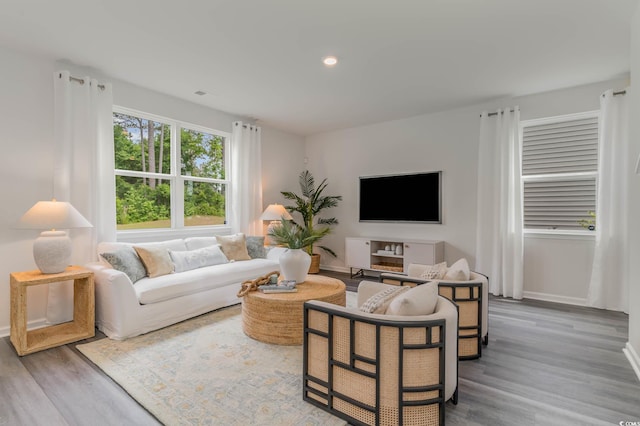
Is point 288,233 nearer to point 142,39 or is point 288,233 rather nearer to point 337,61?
point 337,61

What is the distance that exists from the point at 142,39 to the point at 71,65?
3.98 ft

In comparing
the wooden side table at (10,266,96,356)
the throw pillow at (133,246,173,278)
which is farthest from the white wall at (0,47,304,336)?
the throw pillow at (133,246,173,278)

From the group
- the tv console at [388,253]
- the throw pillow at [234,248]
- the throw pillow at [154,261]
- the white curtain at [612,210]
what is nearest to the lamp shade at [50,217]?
the throw pillow at [154,261]

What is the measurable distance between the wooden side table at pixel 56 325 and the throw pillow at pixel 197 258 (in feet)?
2.97

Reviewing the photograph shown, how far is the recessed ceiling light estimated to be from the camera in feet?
10.6

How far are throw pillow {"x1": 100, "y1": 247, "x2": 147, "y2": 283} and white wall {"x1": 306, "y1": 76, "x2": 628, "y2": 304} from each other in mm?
3616

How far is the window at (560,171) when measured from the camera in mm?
4043

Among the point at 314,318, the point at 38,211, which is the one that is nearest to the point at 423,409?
the point at 314,318

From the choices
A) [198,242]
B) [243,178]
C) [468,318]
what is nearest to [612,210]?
[468,318]

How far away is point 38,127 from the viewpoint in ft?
10.7

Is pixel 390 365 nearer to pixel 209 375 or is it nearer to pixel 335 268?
pixel 209 375

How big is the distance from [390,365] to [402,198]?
403 cm

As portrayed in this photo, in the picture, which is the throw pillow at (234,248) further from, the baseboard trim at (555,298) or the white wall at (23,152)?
the baseboard trim at (555,298)

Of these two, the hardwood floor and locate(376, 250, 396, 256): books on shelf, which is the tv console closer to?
locate(376, 250, 396, 256): books on shelf
